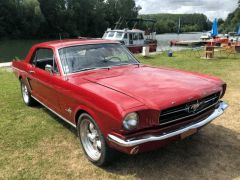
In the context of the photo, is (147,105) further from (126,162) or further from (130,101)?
(126,162)

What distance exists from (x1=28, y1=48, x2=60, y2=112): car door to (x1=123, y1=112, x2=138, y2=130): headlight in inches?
73.0

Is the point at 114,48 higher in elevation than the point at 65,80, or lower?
higher

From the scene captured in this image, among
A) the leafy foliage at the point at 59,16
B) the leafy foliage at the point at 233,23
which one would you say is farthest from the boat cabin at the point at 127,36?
the leafy foliage at the point at 233,23

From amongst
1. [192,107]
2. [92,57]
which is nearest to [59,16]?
[92,57]

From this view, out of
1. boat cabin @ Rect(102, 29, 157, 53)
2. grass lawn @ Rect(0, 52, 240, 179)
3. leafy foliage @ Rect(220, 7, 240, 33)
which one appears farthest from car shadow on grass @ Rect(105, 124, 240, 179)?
leafy foliage @ Rect(220, 7, 240, 33)

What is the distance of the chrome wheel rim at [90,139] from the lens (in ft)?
13.0

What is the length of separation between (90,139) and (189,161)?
140 centimetres

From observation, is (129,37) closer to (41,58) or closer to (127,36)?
(127,36)

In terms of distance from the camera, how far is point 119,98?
11.1 feet

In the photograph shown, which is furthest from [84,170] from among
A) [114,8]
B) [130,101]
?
[114,8]

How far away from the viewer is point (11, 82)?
31.7 ft

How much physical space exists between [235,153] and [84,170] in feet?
7.13

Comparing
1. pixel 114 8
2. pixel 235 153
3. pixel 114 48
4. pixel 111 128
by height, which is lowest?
pixel 235 153

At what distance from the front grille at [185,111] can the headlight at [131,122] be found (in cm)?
32
